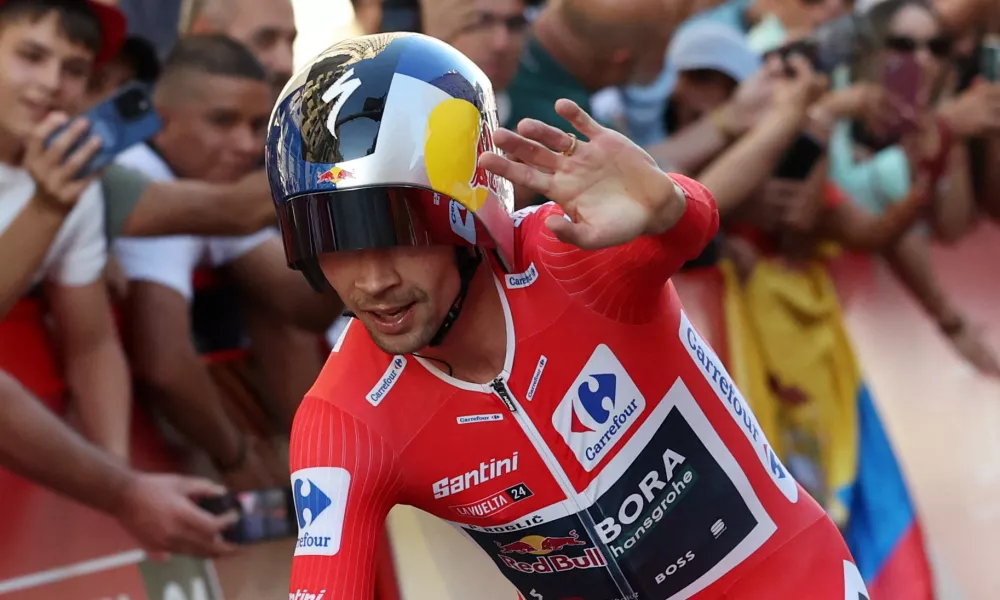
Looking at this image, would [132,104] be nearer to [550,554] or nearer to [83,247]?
[83,247]

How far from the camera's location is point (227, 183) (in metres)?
4.29

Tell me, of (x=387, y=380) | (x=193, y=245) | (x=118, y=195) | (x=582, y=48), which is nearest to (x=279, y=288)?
(x=193, y=245)

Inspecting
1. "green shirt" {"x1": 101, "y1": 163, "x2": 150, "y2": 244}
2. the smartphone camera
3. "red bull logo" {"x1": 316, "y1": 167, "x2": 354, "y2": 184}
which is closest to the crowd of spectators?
"green shirt" {"x1": 101, "y1": 163, "x2": 150, "y2": 244}

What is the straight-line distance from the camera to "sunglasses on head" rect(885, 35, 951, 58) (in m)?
6.48

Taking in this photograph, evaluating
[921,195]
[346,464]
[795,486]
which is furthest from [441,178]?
[921,195]

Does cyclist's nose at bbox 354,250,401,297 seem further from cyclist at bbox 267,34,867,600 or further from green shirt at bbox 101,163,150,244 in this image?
green shirt at bbox 101,163,150,244

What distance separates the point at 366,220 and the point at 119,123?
5.55 ft

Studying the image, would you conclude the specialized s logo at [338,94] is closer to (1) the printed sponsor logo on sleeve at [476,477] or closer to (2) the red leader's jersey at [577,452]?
(2) the red leader's jersey at [577,452]

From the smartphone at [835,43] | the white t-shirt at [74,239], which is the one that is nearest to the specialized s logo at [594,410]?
the white t-shirt at [74,239]

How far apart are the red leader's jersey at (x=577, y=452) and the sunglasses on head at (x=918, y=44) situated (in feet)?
13.7

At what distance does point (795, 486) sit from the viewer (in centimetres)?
297

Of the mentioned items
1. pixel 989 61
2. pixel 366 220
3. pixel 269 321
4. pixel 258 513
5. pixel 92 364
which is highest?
pixel 366 220

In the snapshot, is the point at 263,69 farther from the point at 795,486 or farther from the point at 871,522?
the point at 871,522

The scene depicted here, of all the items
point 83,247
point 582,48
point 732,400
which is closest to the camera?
point 732,400
